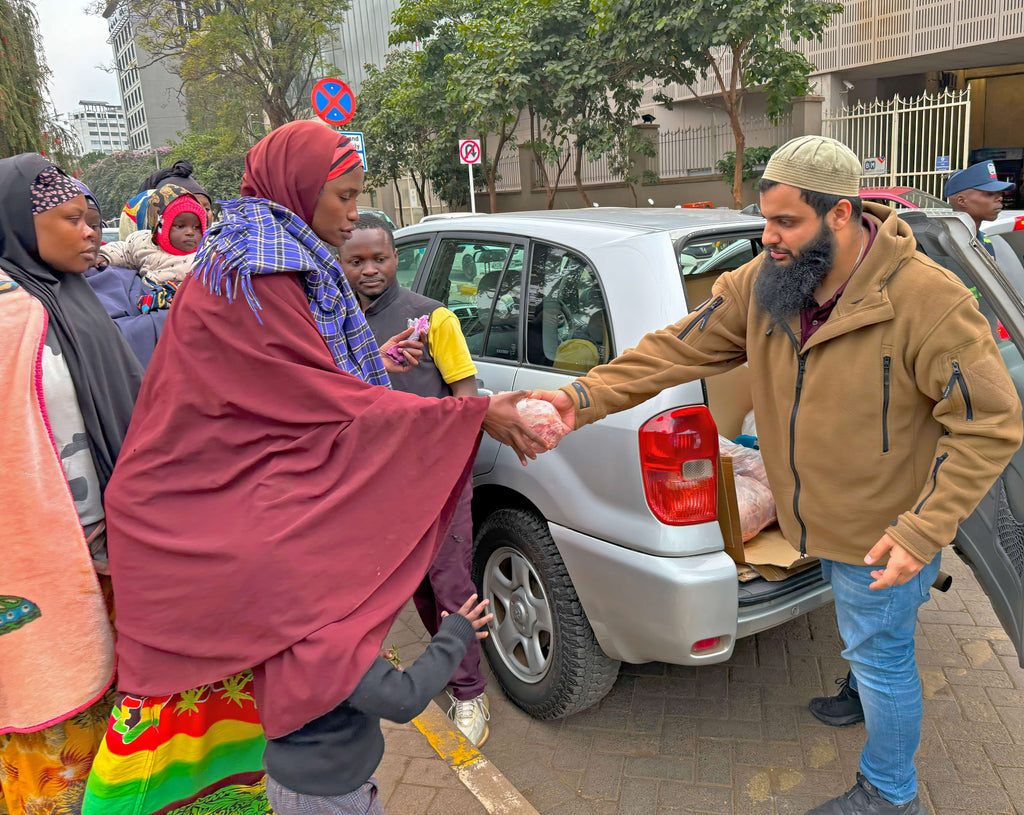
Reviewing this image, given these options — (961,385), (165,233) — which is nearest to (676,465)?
(961,385)

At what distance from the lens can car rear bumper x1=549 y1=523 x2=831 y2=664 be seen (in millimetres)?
2523

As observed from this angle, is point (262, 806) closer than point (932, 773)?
Yes

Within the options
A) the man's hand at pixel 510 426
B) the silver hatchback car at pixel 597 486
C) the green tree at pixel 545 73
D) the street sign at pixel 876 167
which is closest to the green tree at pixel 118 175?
the green tree at pixel 545 73

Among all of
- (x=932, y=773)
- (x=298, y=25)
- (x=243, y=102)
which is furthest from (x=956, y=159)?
(x=243, y=102)

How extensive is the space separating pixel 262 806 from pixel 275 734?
2.28 ft

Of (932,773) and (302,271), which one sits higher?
(302,271)

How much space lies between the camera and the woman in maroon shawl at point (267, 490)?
160 cm

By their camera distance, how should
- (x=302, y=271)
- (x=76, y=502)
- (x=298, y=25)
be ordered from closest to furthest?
(x=302, y=271) < (x=76, y=502) < (x=298, y=25)

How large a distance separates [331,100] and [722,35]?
5.17 m

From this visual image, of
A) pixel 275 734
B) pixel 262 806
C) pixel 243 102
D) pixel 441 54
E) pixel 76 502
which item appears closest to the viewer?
pixel 275 734

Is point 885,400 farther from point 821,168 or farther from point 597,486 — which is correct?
point 597,486

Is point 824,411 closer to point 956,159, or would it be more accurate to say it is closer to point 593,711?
point 593,711

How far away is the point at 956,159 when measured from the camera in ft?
40.9

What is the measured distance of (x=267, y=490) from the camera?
162cm
